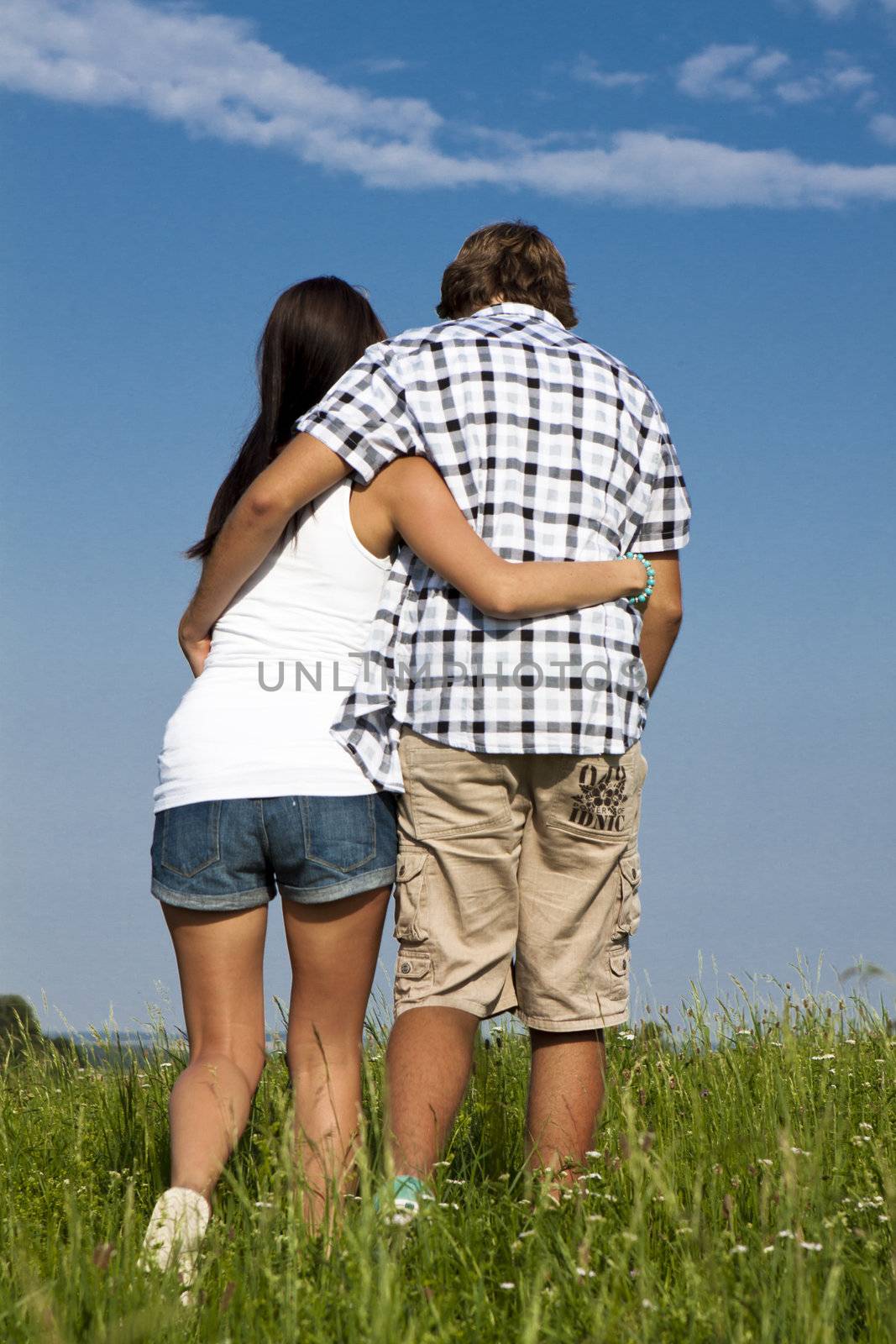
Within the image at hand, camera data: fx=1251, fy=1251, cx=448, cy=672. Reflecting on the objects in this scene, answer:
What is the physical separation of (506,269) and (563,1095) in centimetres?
225

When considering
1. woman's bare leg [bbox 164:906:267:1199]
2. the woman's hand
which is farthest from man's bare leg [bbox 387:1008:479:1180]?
the woman's hand

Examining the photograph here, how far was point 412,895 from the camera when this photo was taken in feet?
10.3

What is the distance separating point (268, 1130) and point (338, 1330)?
424 millimetres

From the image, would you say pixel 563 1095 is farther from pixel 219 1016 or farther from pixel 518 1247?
pixel 219 1016

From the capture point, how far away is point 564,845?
3236mm

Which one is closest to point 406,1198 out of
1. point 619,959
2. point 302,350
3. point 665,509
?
point 619,959

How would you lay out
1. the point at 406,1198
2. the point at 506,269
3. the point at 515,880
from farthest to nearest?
1. the point at 506,269
2. the point at 515,880
3. the point at 406,1198

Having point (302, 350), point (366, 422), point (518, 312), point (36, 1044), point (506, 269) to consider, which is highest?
point (506, 269)

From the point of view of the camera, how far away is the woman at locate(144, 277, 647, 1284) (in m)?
3.00

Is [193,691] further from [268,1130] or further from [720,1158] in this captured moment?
[720,1158]

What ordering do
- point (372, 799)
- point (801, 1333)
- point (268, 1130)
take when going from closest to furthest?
point (801, 1333), point (268, 1130), point (372, 799)

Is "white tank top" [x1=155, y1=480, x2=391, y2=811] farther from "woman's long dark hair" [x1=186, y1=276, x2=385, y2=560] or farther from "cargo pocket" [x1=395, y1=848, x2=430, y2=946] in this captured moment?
"woman's long dark hair" [x1=186, y1=276, x2=385, y2=560]

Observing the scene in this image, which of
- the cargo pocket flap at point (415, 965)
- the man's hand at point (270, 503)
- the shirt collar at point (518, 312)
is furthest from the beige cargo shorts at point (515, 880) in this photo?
the shirt collar at point (518, 312)

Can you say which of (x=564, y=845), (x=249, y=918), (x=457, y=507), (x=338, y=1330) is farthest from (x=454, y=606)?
(x=338, y=1330)
